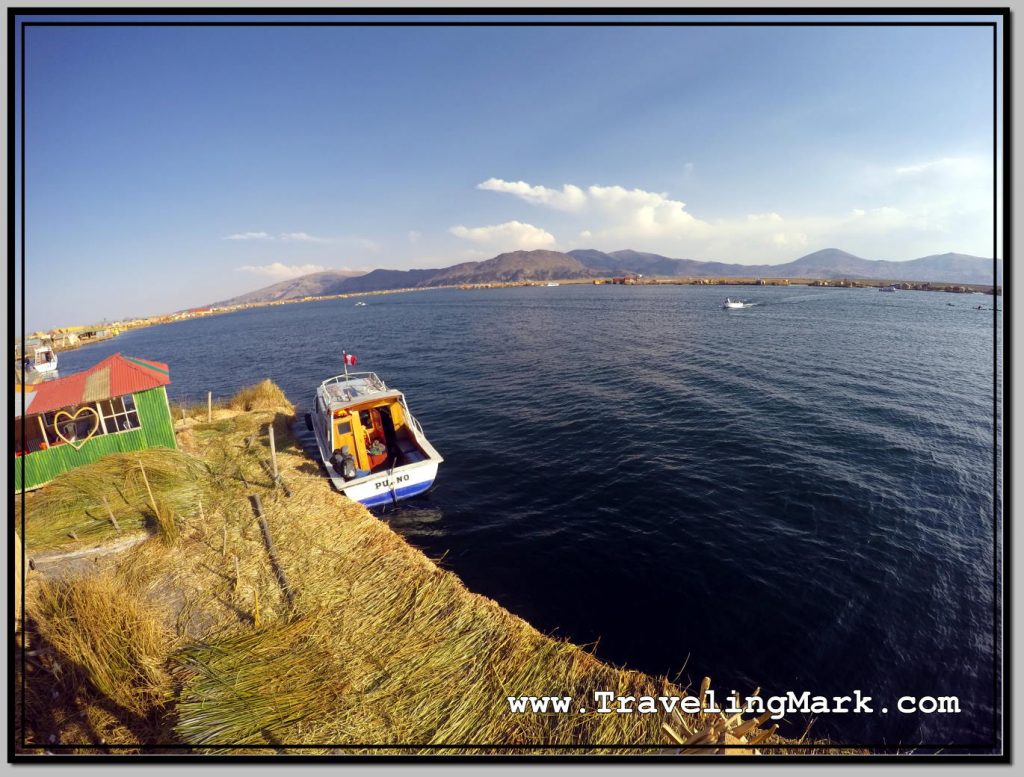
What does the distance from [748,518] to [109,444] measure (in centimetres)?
2309

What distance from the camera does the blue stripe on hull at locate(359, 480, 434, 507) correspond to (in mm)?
13968

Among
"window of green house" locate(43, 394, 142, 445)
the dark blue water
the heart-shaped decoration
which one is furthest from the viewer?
"window of green house" locate(43, 394, 142, 445)

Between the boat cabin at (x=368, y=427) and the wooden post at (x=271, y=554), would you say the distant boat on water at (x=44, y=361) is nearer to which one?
the boat cabin at (x=368, y=427)

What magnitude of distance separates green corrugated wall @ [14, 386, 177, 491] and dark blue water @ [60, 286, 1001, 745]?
398 inches

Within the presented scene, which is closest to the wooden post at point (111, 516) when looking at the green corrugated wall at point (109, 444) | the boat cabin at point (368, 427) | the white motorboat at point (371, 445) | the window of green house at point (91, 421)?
the green corrugated wall at point (109, 444)

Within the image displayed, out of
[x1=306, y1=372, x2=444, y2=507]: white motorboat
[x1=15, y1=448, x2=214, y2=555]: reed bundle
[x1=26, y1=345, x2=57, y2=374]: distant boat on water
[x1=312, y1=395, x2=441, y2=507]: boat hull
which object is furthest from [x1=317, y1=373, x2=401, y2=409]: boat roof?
[x1=26, y1=345, x2=57, y2=374]: distant boat on water

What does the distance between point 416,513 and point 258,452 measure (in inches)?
324

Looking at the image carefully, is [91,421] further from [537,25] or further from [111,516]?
[537,25]

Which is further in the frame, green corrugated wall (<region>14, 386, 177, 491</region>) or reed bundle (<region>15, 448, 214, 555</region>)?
green corrugated wall (<region>14, 386, 177, 491</region>)

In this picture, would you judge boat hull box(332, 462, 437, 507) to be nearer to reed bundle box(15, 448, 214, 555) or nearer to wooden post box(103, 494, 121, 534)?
reed bundle box(15, 448, 214, 555)

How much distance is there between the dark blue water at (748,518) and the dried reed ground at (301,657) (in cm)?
251

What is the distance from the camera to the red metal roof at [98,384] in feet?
41.4

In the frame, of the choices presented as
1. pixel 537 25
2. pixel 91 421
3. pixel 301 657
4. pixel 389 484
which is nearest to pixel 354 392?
pixel 389 484

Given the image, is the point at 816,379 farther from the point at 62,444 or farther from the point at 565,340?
the point at 62,444
